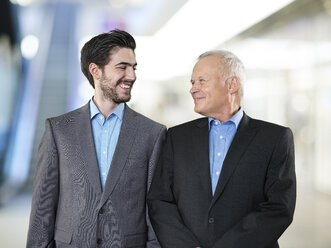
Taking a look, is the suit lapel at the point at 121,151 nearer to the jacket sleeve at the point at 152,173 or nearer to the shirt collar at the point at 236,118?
the jacket sleeve at the point at 152,173

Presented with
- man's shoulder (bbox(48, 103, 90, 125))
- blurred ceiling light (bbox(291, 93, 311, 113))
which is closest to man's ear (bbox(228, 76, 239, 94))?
man's shoulder (bbox(48, 103, 90, 125))

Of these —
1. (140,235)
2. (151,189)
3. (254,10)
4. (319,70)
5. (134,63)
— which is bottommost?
(140,235)

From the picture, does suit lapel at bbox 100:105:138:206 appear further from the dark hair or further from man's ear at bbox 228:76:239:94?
man's ear at bbox 228:76:239:94

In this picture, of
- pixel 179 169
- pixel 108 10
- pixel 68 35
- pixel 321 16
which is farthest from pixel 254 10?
pixel 68 35

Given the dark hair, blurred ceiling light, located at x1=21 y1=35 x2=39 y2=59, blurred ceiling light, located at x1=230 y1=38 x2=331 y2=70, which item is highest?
blurred ceiling light, located at x1=21 y1=35 x2=39 y2=59

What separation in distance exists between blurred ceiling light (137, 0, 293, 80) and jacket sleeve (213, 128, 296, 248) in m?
4.92

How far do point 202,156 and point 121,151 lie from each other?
47 centimetres

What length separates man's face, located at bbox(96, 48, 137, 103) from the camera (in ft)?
8.61

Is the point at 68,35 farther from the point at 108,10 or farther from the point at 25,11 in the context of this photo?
the point at 108,10

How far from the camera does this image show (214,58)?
2.53 m

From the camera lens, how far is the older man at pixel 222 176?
2279mm

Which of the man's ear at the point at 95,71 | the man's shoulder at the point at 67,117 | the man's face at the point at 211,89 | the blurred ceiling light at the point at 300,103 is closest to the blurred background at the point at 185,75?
the blurred ceiling light at the point at 300,103

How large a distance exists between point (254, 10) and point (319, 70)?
1.63 m

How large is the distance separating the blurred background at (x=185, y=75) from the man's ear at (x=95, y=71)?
3.70 m
